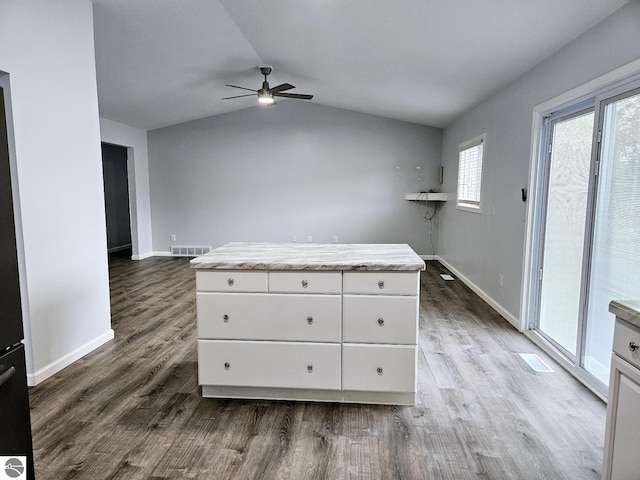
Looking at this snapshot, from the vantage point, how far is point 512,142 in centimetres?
A: 385

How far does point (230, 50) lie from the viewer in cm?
462

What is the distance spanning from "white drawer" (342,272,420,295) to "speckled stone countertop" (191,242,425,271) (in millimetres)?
46

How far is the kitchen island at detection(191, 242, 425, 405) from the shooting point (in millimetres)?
2232

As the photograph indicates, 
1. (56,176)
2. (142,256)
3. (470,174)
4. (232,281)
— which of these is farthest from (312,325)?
(142,256)

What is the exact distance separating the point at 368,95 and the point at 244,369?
4.67m

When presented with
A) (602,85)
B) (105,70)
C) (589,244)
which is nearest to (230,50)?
(105,70)

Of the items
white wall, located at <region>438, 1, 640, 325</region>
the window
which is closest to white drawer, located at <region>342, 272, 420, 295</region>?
white wall, located at <region>438, 1, 640, 325</region>

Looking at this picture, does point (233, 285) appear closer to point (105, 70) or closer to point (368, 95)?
point (105, 70)

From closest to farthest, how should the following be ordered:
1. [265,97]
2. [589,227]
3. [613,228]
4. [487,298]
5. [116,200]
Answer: [613,228]
[589,227]
[487,298]
[265,97]
[116,200]

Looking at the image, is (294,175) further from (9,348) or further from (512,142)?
(9,348)

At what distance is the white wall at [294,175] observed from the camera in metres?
7.22

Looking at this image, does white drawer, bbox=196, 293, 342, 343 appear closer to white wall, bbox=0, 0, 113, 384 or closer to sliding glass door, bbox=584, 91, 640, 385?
white wall, bbox=0, 0, 113, 384

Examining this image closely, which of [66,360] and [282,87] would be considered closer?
[66,360]

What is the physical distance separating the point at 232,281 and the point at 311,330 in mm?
538
